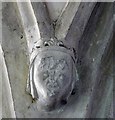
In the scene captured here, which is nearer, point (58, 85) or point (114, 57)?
point (58, 85)

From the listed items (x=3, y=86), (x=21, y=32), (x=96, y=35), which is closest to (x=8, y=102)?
(x=3, y=86)

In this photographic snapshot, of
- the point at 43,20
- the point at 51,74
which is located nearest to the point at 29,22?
the point at 43,20

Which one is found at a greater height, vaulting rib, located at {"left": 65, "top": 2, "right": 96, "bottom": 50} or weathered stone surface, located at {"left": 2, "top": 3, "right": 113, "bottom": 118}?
vaulting rib, located at {"left": 65, "top": 2, "right": 96, "bottom": 50}

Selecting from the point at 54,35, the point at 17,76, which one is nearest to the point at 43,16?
the point at 54,35

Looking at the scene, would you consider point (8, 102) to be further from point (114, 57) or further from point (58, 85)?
point (114, 57)

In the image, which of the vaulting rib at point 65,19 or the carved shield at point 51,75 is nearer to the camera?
the carved shield at point 51,75

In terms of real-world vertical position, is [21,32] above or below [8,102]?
above
